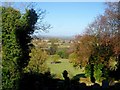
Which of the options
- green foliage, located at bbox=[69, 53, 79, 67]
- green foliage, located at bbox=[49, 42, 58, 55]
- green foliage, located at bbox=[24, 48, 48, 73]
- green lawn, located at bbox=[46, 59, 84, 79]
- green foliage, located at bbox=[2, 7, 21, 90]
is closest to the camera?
green foliage, located at bbox=[2, 7, 21, 90]

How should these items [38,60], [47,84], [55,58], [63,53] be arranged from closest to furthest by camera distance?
[47,84] → [38,60] → [55,58] → [63,53]

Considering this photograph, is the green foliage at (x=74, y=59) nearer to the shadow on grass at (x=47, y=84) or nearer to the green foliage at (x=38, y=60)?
the green foliage at (x=38, y=60)

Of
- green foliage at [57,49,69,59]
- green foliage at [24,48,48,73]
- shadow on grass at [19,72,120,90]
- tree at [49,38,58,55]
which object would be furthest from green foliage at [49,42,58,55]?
shadow on grass at [19,72,120,90]

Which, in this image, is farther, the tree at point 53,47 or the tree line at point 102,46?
the tree at point 53,47

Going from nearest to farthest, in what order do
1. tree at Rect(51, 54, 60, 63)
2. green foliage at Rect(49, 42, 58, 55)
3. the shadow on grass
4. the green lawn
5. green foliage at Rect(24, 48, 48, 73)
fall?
the shadow on grass, green foliage at Rect(24, 48, 48, 73), the green lawn, tree at Rect(51, 54, 60, 63), green foliage at Rect(49, 42, 58, 55)

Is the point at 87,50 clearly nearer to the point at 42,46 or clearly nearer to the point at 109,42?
the point at 109,42

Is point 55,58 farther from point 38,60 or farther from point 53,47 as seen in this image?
point 38,60

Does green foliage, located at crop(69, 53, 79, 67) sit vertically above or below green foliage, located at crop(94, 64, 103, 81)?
above

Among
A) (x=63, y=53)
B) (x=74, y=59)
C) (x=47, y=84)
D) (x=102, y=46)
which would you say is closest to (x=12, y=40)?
(x=47, y=84)

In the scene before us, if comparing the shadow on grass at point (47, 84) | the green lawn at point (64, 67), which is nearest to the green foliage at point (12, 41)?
the shadow on grass at point (47, 84)

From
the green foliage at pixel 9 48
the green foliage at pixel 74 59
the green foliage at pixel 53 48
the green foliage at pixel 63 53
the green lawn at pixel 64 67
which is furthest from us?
the green foliage at pixel 63 53

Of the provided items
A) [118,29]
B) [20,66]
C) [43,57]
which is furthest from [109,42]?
[20,66]

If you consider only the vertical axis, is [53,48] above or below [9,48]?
above

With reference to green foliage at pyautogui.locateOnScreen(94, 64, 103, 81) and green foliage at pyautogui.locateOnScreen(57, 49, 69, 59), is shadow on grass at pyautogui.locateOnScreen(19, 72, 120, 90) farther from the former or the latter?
green foliage at pyautogui.locateOnScreen(57, 49, 69, 59)
